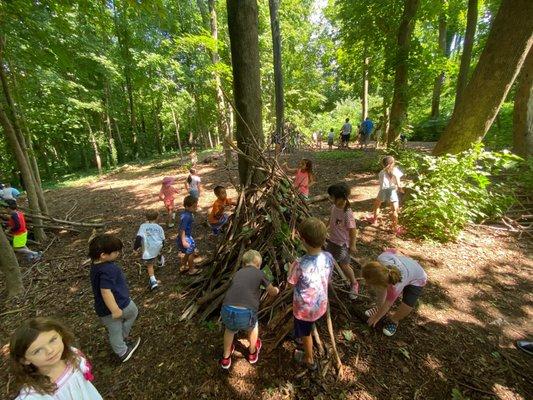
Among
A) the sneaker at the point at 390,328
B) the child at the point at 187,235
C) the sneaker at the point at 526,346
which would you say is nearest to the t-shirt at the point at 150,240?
A: the child at the point at 187,235

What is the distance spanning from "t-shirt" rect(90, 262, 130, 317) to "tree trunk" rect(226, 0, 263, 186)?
2353 mm

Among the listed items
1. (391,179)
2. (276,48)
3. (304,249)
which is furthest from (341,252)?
(276,48)

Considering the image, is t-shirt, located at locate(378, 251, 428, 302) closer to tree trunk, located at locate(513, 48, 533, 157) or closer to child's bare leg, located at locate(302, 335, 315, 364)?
child's bare leg, located at locate(302, 335, 315, 364)

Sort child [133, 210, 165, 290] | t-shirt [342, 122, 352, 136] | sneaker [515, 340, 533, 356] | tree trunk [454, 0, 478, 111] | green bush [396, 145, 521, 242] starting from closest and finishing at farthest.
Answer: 1. sneaker [515, 340, 533, 356]
2. child [133, 210, 165, 290]
3. green bush [396, 145, 521, 242]
4. tree trunk [454, 0, 478, 111]
5. t-shirt [342, 122, 352, 136]

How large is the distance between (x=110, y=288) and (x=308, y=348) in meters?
2.15

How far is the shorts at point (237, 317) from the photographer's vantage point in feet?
8.70

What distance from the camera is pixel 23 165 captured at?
650 centimetres

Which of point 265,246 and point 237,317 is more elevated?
point 265,246

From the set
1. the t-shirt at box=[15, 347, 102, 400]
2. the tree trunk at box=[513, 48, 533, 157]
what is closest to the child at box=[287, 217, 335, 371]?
the t-shirt at box=[15, 347, 102, 400]

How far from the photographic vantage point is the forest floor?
267 cm

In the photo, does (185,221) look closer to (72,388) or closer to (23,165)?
(72,388)

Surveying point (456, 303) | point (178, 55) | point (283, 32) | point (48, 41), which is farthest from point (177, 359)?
point (283, 32)

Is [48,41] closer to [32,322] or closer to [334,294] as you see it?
[32,322]

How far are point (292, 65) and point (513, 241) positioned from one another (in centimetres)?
2247
